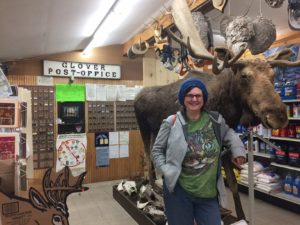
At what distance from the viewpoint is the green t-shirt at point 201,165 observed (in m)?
1.62

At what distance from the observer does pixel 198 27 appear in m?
2.48

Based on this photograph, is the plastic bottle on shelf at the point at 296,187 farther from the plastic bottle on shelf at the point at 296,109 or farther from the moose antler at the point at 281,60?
the moose antler at the point at 281,60

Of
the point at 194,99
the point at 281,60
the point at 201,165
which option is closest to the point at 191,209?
the point at 201,165

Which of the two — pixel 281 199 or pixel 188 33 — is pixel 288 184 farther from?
pixel 188 33

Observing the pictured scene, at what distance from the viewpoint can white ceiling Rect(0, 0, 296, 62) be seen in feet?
8.29

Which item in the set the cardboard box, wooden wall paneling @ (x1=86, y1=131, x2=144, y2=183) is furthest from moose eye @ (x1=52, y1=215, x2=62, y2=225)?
wooden wall paneling @ (x1=86, y1=131, x2=144, y2=183)

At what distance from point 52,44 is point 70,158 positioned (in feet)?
7.05

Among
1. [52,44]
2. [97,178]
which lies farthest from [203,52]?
[97,178]

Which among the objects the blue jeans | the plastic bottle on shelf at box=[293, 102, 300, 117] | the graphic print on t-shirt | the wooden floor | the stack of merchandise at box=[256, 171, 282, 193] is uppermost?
the plastic bottle on shelf at box=[293, 102, 300, 117]

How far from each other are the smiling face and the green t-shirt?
14 centimetres

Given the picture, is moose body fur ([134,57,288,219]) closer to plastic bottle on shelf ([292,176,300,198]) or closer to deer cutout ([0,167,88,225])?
deer cutout ([0,167,88,225])

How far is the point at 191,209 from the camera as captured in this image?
1675 millimetres

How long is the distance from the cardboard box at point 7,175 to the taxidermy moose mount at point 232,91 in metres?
1.23

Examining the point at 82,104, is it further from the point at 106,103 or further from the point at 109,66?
the point at 109,66
